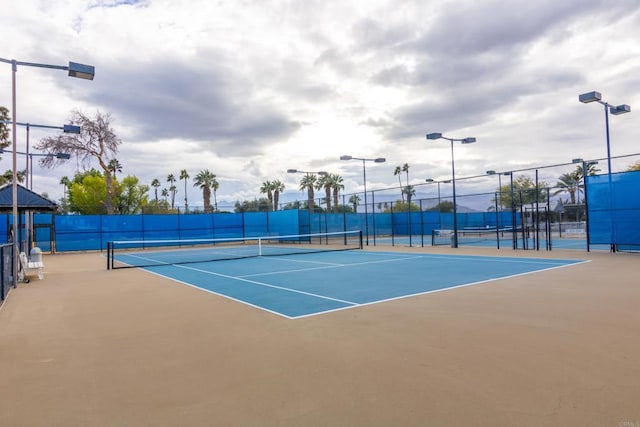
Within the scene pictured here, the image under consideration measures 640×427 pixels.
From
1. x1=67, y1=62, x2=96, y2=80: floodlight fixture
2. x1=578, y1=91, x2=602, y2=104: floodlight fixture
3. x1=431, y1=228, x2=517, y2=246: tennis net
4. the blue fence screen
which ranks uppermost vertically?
x1=578, y1=91, x2=602, y2=104: floodlight fixture

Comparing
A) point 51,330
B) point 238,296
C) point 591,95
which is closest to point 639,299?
point 238,296

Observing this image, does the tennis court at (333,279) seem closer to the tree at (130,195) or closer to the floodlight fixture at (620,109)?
the floodlight fixture at (620,109)

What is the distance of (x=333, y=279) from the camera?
425 inches

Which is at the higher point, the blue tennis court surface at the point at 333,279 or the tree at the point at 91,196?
the tree at the point at 91,196

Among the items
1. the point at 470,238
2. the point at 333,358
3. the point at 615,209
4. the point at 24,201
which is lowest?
the point at 333,358

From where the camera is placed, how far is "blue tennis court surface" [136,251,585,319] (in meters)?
7.91

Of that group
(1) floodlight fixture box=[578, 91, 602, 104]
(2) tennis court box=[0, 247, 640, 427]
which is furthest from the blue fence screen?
(2) tennis court box=[0, 247, 640, 427]

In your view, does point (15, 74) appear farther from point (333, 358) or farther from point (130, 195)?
point (130, 195)

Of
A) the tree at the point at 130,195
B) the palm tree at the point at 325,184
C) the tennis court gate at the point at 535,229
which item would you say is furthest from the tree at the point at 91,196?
the tennis court gate at the point at 535,229

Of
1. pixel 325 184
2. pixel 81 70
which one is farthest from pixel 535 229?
pixel 325 184

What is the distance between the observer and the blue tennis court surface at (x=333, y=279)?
7906 millimetres

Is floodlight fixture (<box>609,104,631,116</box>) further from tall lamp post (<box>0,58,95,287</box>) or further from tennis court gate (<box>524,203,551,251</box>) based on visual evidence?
tall lamp post (<box>0,58,95,287</box>)

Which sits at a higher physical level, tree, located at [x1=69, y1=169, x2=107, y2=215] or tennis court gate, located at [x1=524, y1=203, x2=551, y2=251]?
tree, located at [x1=69, y1=169, x2=107, y2=215]

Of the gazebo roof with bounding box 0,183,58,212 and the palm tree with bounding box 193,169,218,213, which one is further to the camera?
the palm tree with bounding box 193,169,218,213
